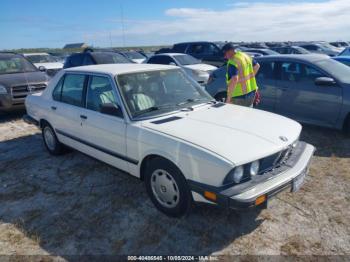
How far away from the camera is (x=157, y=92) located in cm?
402

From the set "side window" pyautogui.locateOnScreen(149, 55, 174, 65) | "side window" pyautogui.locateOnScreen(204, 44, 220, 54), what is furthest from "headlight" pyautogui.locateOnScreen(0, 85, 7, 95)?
"side window" pyautogui.locateOnScreen(204, 44, 220, 54)

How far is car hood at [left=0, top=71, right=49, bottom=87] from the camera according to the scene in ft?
26.7

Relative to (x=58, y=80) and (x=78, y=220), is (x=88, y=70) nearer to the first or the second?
(x=58, y=80)

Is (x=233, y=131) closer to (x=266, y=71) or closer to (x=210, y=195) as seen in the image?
(x=210, y=195)

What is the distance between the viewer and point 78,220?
354 cm

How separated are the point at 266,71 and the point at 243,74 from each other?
1.94 meters

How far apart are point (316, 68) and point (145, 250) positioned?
4916 mm

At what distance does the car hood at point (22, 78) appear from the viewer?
815 cm

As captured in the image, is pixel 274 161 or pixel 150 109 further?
pixel 150 109

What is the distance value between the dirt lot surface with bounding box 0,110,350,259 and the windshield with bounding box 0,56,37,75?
529 cm

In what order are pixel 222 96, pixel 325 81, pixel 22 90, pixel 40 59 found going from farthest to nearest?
pixel 40 59 → pixel 22 90 → pixel 222 96 → pixel 325 81

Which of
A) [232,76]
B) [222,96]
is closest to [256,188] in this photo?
[232,76]

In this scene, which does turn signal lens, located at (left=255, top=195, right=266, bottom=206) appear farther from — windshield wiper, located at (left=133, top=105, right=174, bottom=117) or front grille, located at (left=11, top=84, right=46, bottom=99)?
front grille, located at (left=11, top=84, right=46, bottom=99)

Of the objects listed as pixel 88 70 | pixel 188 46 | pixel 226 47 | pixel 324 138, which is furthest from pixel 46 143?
pixel 188 46
